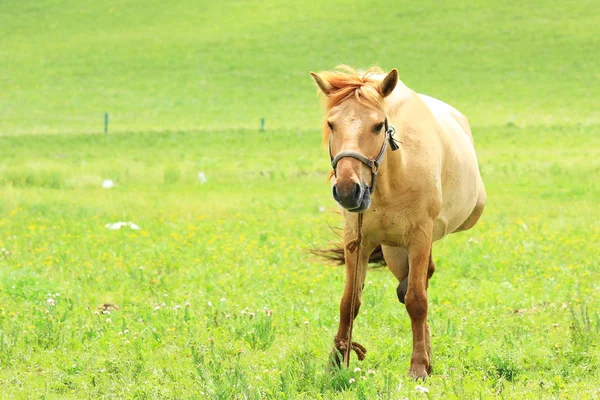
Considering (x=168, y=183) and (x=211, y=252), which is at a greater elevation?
(x=211, y=252)

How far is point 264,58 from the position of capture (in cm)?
5656

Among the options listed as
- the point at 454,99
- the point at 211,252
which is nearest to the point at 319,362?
the point at 211,252

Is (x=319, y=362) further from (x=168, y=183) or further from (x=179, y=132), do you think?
(x=179, y=132)

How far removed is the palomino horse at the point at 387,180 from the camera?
19.2 feet

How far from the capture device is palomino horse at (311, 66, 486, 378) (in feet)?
19.2

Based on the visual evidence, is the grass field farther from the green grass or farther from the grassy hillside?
the grassy hillside

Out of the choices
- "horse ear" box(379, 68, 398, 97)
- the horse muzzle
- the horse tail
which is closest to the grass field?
Result: the horse tail

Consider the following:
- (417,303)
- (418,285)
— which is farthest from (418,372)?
(418,285)

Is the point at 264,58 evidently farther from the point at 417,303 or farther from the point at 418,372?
the point at 418,372

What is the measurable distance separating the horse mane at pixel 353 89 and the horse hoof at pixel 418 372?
1845mm

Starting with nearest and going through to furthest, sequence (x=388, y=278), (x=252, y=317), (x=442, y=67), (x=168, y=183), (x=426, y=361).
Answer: (x=426, y=361)
(x=252, y=317)
(x=388, y=278)
(x=168, y=183)
(x=442, y=67)

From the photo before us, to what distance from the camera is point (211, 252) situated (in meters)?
12.2

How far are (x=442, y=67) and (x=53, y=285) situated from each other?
4583cm

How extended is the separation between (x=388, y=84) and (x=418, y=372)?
7.11 ft
